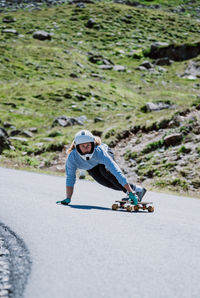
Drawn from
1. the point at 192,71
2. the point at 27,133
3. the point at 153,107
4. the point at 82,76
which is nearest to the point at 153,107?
the point at 153,107

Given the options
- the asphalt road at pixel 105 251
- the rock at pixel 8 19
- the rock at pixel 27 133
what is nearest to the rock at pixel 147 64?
the rock at pixel 8 19

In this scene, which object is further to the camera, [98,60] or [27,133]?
[98,60]

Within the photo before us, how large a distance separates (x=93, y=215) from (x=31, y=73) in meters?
38.6

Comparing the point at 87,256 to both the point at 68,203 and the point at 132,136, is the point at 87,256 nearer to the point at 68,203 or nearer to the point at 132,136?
the point at 68,203

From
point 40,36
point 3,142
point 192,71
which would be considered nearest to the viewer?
point 3,142

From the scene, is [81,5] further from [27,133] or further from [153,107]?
[153,107]

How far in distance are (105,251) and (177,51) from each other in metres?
53.8

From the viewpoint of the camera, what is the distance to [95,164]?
734 cm

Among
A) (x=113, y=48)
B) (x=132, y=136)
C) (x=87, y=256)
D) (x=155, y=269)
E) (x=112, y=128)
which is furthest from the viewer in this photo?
(x=113, y=48)

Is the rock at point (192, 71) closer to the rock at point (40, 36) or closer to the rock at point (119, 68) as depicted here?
the rock at point (119, 68)

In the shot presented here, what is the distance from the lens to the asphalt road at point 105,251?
3006 millimetres

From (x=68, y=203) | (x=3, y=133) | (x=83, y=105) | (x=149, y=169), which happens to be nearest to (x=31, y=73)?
(x=83, y=105)

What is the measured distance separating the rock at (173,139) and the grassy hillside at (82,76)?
269 cm

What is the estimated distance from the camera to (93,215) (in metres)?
6.10
